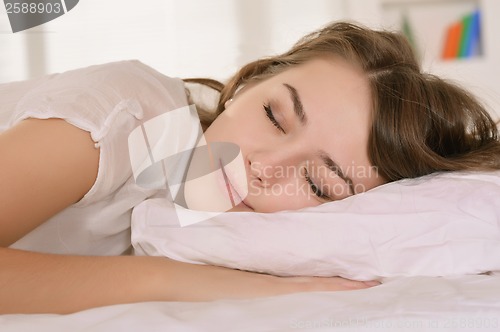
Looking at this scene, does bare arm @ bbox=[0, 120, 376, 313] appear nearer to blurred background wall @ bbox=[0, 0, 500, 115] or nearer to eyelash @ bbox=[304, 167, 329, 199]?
eyelash @ bbox=[304, 167, 329, 199]

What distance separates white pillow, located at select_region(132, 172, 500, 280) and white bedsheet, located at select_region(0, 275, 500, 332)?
0.14 m

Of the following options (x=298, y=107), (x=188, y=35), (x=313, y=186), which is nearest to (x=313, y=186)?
(x=313, y=186)

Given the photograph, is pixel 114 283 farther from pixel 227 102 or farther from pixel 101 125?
pixel 227 102

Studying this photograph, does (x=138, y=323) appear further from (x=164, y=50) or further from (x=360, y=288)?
(x=164, y=50)

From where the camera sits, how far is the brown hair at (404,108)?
1.16 meters

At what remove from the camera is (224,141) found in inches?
46.9

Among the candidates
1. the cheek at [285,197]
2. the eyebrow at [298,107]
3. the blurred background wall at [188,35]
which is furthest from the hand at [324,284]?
the blurred background wall at [188,35]

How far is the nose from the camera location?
1110 millimetres

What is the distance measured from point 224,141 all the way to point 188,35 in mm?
1594

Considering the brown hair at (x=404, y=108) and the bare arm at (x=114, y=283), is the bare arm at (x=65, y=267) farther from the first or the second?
the brown hair at (x=404, y=108)

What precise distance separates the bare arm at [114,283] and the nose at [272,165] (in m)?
0.23

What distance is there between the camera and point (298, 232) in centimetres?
97

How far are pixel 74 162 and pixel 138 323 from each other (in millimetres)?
372

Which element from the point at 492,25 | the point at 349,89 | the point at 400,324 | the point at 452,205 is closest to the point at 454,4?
the point at 492,25
